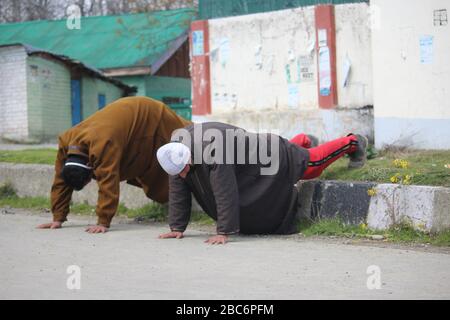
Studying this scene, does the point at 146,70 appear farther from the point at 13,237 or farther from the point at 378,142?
the point at 13,237

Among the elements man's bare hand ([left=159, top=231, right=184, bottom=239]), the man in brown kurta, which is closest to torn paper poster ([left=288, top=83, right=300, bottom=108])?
the man in brown kurta

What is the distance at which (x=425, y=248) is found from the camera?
615 cm

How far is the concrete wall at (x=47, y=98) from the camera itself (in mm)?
20594

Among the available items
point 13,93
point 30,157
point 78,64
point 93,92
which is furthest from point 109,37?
point 30,157

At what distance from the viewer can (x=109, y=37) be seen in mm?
25359

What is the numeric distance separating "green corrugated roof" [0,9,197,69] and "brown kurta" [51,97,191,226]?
13426mm

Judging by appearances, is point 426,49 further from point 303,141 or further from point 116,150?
point 116,150

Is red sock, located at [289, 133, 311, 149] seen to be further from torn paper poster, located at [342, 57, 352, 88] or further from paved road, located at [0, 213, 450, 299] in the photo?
torn paper poster, located at [342, 57, 352, 88]

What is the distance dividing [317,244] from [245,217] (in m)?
0.78

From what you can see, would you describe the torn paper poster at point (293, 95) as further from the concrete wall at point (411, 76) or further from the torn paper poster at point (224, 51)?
the concrete wall at point (411, 76)

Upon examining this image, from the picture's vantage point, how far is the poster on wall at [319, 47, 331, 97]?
1164 cm

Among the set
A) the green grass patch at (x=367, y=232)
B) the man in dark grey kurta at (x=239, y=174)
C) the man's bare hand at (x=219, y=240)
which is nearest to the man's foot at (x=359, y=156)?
the man in dark grey kurta at (x=239, y=174)
